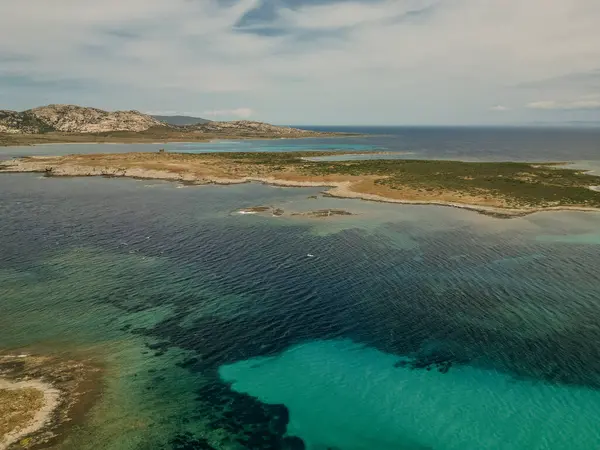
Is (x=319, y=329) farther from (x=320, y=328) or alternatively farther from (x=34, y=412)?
(x=34, y=412)

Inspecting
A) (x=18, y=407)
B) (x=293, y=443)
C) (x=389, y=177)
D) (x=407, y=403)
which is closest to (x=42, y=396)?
(x=18, y=407)

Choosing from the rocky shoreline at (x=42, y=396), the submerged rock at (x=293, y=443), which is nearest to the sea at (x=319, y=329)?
the submerged rock at (x=293, y=443)

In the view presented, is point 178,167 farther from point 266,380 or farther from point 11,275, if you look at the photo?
point 266,380

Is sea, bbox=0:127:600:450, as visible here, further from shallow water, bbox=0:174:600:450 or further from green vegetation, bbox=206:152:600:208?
green vegetation, bbox=206:152:600:208

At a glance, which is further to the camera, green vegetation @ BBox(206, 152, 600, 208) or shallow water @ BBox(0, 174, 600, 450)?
green vegetation @ BBox(206, 152, 600, 208)

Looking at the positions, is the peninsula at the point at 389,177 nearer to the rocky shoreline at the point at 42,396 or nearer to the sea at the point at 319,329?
the sea at the point at 319,329

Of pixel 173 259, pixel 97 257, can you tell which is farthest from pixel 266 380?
pixel 97 257

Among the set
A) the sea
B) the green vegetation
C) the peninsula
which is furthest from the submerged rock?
the green vegetation
